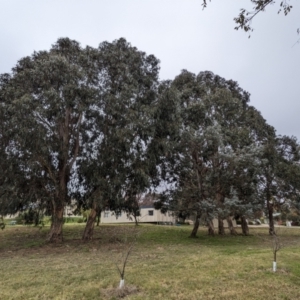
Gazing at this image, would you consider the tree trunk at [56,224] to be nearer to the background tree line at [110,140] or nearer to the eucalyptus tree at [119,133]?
the background tree line at [110,140]

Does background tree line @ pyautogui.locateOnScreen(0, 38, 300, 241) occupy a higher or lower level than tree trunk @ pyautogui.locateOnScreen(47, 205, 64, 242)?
higher

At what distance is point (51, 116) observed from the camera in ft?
38.8

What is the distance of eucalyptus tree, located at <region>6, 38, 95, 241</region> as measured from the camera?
10969mm

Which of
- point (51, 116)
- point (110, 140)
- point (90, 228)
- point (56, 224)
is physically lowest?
point (90, 228)

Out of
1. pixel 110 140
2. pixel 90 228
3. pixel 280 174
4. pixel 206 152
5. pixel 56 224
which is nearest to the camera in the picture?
pixel 110 140

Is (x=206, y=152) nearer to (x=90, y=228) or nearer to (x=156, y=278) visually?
(x=90, y=228)

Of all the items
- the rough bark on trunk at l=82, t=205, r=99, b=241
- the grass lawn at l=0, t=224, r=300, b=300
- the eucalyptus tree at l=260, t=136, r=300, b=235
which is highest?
the eucalyptus tree at l=260, t=136, r=300, b=235

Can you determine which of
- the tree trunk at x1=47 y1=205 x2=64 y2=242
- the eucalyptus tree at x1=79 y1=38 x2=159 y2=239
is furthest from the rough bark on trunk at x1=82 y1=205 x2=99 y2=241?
the eucalyptus tree at x1=79 y1=38 x2=159 y2=239

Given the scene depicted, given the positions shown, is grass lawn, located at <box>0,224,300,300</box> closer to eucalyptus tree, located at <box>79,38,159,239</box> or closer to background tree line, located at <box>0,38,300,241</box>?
eucalyptus tree, located at <box>79,38,159,239</box>

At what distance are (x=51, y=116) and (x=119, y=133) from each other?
114 inches

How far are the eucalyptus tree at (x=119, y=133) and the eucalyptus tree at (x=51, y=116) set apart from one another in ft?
2.63

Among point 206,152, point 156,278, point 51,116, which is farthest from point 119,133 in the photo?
point 156,278

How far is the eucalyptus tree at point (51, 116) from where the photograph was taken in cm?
1097

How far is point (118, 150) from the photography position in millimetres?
12320
